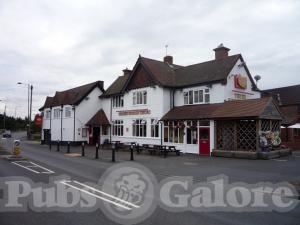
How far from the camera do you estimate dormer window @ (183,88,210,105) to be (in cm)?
2744

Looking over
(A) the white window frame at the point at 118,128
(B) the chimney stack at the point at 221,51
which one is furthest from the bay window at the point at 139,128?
(B) the chimney stack at the point at 221,51

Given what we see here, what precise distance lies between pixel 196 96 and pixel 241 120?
6.03 m

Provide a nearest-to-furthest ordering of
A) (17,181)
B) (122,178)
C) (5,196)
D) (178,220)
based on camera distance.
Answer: (178,220) → (5,196) → (17,181) → (122,178)

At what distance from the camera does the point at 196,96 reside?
93.1 feet

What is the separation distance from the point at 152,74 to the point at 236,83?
7909mm

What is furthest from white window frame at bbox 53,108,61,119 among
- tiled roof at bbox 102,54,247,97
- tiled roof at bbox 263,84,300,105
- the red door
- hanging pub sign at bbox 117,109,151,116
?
tiled roof at bbox 263,84,300,105

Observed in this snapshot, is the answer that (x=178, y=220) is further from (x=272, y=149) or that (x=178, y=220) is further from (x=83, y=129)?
(x=83, y=129)

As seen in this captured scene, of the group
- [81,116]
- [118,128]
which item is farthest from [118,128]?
[81,116]

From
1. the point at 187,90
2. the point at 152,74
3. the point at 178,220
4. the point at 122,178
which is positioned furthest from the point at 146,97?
the point at 178,220

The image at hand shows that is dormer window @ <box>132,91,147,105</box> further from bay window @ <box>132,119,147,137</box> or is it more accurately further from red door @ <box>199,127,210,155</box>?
red door @ <box>199,127,210,155</box>

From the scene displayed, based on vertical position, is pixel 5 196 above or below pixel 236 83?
below

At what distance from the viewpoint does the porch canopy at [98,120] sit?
122 feet

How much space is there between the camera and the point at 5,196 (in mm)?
9336

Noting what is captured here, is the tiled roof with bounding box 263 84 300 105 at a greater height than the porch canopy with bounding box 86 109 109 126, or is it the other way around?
the tiled roof with bounding box 263 84 300 105
